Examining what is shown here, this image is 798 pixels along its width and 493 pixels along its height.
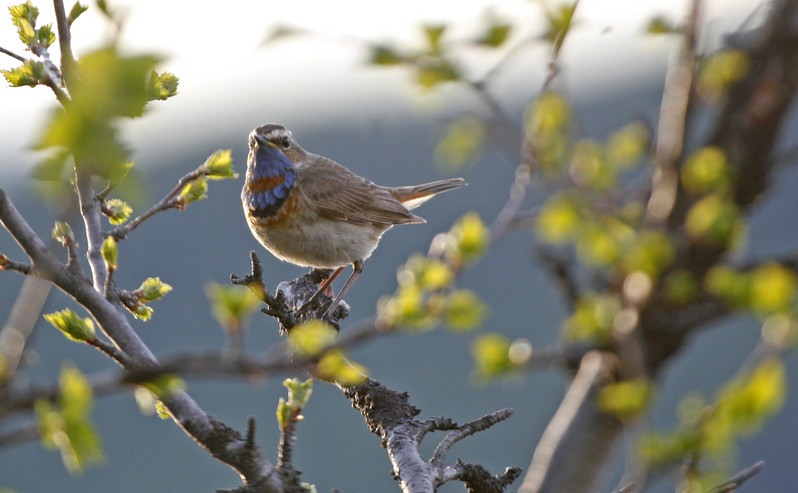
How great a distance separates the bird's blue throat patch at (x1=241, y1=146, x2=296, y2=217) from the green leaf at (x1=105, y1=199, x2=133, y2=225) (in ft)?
12.1

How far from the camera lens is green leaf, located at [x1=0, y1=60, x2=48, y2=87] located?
13.0 feet

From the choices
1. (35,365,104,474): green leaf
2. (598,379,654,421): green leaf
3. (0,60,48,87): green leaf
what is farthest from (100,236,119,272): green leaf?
(598,379,654,421): green leaf

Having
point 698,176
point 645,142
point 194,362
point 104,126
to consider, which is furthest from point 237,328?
point 645,142

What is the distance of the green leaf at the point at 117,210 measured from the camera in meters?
4.59

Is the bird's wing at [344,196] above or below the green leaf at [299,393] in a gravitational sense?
above

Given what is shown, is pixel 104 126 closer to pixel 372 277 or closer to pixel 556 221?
pixel 556 221

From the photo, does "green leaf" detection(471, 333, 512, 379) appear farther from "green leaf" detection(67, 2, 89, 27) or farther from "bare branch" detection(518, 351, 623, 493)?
"green leaf" detection(67, 2, 89, 27)

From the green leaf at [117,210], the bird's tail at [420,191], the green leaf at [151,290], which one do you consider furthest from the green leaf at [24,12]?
the bird's tail at [420,191]

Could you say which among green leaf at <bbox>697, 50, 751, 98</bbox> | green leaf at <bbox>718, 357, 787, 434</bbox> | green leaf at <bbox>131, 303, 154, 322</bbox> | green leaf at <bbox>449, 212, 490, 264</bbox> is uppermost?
green leaf at <bbox>131, 303, 154, 322</bbox>

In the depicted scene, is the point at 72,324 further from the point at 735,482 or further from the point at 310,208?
the point at 310,208

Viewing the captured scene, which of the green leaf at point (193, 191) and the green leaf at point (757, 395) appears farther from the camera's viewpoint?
the green leaf at point (193, 191)

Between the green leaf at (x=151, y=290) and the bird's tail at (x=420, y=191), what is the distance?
6.00 metres

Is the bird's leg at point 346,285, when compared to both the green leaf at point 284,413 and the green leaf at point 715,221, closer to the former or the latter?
the green leaf at point 284,413

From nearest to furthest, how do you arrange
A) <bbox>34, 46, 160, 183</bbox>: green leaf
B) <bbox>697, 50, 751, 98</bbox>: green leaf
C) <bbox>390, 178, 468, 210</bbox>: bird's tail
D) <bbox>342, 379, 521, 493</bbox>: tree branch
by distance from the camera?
1. <bbox>34, 46, 160, 183</bbox>: green leaf
2. <bbox>697, 50, 751, 98</bbox>: green leaf
3. <bbox>342, 379, 521, 493</bbox>: tree branch
4. <bbox>390, 178, 468, 210</bbox>: bird's tail
